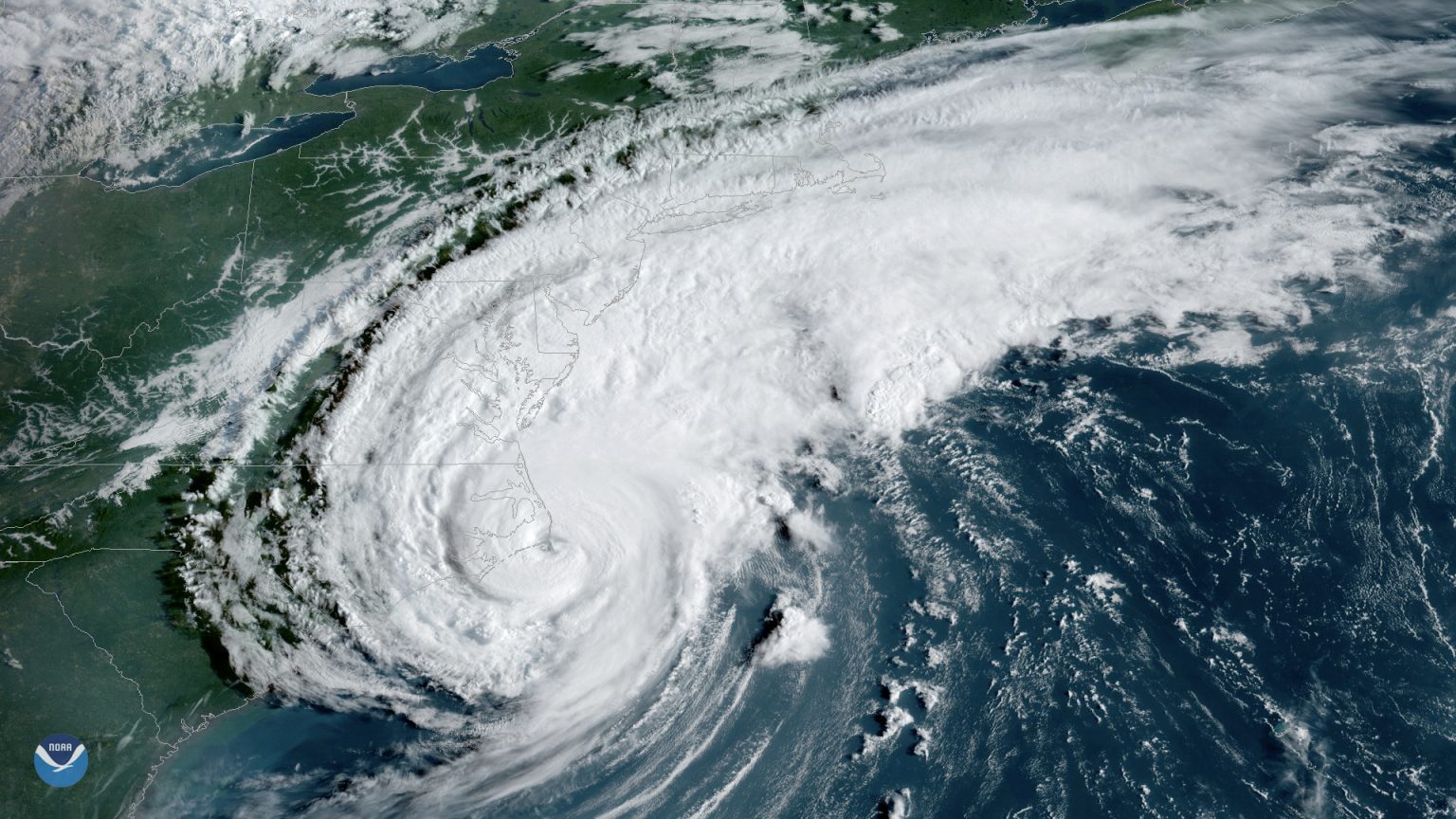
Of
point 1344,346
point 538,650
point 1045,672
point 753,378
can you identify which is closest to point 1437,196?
point 1344,346

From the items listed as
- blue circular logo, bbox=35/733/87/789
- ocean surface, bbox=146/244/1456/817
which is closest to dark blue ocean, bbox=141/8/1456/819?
ocean surface, bbox=146/244/1456/817

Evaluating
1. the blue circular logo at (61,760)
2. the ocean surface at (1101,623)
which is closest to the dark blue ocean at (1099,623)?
the ocean surface at (1101,623)

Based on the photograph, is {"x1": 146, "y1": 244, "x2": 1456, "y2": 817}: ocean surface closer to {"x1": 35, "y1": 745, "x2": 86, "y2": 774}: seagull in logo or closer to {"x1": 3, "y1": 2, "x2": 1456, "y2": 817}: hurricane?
{"x1": 3, "y1": 2, "x2": 1456, "y2": 817}: hurricane

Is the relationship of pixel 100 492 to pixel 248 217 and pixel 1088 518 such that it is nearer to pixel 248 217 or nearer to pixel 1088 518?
pixel 248 217

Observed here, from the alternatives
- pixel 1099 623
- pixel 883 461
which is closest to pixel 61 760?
pixel 883 461

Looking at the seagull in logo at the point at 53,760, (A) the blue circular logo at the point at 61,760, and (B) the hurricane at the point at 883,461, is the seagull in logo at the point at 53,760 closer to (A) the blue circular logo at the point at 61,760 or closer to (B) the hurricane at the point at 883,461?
(A) the blue circular logo at the point at 61,760

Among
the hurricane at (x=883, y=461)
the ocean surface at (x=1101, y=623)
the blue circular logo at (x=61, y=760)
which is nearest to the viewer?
the ocean surface at (x=1101, y=623)

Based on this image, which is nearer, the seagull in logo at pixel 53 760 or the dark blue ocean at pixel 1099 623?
the dark blue ocean at pixel 1099 623

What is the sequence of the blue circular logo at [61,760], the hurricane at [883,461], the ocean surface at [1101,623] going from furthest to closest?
the blue circular logo at [61,760] → the hurricane at [883,461] → the ocean surface at [1101,623]
